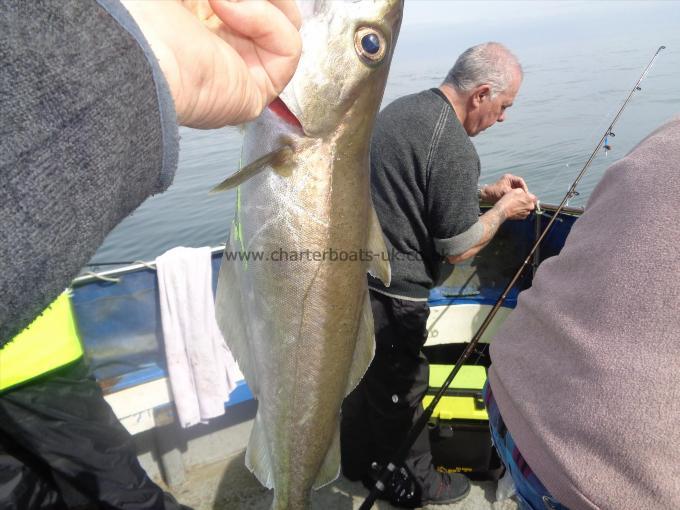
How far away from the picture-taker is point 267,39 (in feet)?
3.25

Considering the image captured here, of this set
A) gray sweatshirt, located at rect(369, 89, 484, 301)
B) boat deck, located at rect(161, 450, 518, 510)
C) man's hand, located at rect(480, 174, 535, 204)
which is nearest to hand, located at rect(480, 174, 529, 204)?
man's hand, located at rect(480, 174, 535, 204)

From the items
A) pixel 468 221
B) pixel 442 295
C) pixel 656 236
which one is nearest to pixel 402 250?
pixel 468 221

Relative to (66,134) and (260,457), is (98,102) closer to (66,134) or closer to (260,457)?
(66,134)

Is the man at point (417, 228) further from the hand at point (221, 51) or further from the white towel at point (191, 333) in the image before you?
the hand at point (221, 51)

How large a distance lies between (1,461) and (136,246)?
22.6 feet

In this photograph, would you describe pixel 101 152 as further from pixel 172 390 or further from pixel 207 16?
pixel 172 390

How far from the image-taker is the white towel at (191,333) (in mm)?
3543

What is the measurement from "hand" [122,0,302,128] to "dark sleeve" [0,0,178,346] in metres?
0.10

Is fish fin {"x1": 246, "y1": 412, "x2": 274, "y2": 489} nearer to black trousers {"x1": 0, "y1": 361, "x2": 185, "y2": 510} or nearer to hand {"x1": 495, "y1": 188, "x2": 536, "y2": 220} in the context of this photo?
black trousers {"x1": 0, "y1": 361, "x2": 185, "y2": 510}

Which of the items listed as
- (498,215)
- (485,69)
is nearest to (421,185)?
(498,215)

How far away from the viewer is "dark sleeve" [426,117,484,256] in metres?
2.88

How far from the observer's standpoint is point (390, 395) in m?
3.30

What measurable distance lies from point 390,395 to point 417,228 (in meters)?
1.19

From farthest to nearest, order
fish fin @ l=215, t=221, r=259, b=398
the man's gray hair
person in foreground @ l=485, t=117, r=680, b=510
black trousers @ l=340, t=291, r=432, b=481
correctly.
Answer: the man's gray hair, black trousers @ l=340, t=291, r=432, b=481, fish fin @ l=215, t=221, r=259, b=398, person in foreground @ l=485, t=117, r=680, b=510
